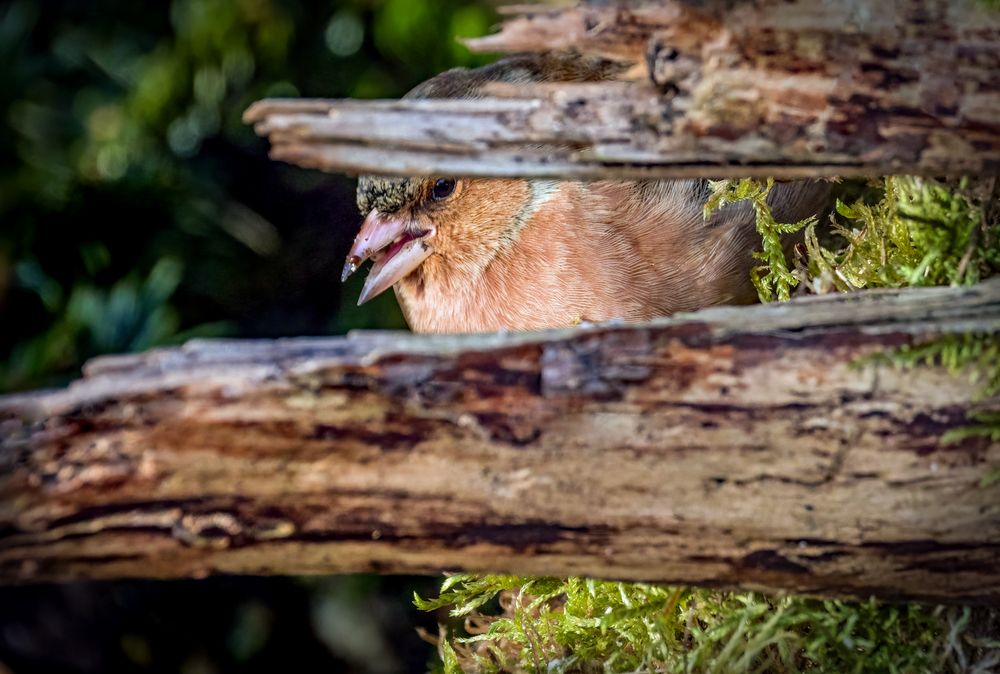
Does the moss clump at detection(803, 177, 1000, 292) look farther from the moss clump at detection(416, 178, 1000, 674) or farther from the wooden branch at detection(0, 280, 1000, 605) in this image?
the wooden branch at detection(0, 280, 1000, 605)

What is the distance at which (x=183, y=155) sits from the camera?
290cm

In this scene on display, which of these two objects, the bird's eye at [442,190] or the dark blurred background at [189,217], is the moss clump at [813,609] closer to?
the bird's eye at [442,190]

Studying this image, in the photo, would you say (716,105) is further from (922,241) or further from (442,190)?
(442,190)

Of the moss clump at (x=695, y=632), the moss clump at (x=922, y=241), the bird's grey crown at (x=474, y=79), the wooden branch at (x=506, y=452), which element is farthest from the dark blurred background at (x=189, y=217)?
the wooden branch at (x=506, y=452)

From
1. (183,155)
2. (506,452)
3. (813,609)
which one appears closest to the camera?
(506,452)

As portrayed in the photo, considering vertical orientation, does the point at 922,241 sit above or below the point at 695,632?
above

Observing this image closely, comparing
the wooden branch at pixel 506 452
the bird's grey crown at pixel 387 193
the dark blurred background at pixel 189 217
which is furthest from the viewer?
the dark blurred background at pixel 189 217

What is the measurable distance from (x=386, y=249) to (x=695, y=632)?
41.9 inches

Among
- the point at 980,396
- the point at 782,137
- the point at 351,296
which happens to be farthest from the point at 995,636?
the point at 351,296

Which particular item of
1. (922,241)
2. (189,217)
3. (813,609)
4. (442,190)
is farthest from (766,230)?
(189,217)

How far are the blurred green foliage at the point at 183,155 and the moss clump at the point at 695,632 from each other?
140 cm

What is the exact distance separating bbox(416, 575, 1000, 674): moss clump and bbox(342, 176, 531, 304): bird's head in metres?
0.68

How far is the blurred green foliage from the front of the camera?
2811 mm

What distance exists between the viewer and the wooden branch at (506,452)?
1.03 meters
